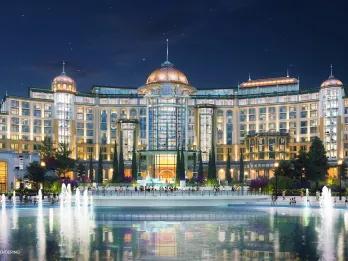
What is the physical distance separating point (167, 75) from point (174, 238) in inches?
4804

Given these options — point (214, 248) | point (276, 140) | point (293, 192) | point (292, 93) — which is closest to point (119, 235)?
point (214, 248)

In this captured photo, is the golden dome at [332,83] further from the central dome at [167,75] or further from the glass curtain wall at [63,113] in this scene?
the glass curtain wall at [63,113]

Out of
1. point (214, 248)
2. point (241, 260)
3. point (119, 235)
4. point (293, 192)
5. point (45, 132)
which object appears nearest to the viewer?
point (241, 260)

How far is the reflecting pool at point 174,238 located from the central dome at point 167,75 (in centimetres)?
10732

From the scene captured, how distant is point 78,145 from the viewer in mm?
162250

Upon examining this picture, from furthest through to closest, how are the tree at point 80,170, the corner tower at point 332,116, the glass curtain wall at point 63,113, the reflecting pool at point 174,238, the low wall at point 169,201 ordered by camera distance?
the glass curtain wall at point 63,113 < the corner tower at point 332,116 < the tree at point 80,170 < the low wall at point 169,201 < the reflecting pool at point 174,238

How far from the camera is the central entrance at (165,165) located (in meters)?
147

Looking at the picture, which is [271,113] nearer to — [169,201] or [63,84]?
[63,84]

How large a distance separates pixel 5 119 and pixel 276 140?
240ft

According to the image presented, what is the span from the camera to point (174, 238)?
32312 mm

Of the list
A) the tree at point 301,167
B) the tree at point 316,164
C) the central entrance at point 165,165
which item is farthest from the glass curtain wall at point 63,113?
the tree at point 316,164

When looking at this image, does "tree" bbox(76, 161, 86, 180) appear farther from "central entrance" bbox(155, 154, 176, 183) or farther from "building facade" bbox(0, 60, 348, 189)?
"central entrance" bbox(155, 154, 176, 183)

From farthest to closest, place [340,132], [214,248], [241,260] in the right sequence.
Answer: [340,132] → [214,248] → [241,260]

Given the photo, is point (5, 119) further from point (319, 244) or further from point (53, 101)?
point (319, 244)
